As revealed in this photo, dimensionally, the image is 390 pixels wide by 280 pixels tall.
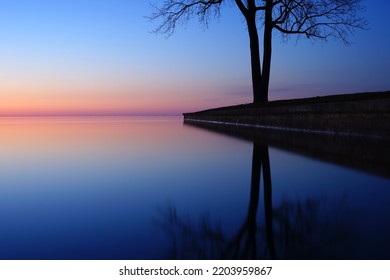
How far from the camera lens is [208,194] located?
9.17ft

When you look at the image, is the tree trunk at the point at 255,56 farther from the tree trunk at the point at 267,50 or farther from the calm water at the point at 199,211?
the calm water at the point at 199,211

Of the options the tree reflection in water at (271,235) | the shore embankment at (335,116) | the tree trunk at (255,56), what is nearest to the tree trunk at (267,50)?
the tree trunk at (255,56)

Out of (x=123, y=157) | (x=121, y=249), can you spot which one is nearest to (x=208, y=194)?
(x=121, y=249)

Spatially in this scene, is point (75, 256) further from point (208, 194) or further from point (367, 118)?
point (367, 118)

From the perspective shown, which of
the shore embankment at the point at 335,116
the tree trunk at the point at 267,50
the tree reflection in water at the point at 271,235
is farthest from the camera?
the tree trunk at the point at 267,50

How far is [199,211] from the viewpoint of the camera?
2.28 metres

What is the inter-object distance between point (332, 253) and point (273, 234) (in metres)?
0.31

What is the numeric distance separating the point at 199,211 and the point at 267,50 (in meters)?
12.3

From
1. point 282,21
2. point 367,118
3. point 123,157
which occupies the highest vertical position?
point 282,21

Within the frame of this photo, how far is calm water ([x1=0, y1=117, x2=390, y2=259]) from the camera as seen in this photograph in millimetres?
1633

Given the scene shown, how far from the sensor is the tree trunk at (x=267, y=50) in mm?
13719

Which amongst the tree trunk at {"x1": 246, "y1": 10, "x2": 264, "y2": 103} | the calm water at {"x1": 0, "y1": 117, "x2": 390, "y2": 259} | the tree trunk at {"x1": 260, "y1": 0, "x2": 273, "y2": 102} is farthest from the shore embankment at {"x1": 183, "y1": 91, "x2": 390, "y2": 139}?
the calm water at {"x1": 0, "y1": 117, "x2": 390, "y2": 259}

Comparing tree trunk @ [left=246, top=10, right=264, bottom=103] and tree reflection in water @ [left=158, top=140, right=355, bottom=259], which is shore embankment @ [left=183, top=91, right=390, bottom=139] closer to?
tree trunk @ [left=246, top=10, right=264, bottom=103]

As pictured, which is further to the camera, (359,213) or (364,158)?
(364,158)
